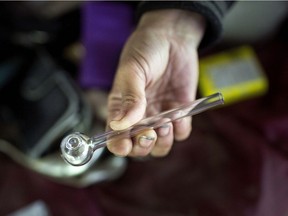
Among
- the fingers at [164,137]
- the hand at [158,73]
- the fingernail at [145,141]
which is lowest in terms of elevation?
the fingernail at [145,141]

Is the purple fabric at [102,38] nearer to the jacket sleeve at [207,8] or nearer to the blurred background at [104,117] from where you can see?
the blurred background at [104,117]

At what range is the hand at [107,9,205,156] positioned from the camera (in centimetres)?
56

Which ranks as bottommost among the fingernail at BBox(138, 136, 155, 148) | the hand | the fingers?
the fingernail at BBox(138, 136, 155, 148)

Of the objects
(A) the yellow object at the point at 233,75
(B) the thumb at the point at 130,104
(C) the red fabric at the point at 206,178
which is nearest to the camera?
(B) the thumb at the point at 130,104

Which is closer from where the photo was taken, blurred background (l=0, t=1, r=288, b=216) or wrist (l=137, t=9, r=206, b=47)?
wrist (l=137, t=9, r=206, b=47)

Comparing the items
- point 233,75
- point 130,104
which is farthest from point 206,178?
point 130,104

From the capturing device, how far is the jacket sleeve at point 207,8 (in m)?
0.68

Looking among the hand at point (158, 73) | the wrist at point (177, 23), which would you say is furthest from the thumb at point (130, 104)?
the wrist at point (177, 23)

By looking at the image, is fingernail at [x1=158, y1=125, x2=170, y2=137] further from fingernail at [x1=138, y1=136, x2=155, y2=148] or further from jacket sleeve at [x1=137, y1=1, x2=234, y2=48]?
jacket sleeve at [x1=137, y1=1, x2=234, y2=48]

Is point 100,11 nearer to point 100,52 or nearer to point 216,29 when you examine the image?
point 100,52

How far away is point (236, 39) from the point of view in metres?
1.00

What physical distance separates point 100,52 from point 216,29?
1.01 feet

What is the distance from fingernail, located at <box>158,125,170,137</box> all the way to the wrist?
170 millimetres

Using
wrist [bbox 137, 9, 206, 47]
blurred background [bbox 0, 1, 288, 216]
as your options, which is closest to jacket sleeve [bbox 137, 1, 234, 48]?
wrist [bbox 137, 9, 206, 47]
